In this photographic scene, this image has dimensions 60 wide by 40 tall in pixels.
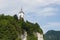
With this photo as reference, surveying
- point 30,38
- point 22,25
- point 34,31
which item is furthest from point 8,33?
point 34,31

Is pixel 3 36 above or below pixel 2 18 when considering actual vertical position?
below

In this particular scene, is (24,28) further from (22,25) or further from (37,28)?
(37,28)

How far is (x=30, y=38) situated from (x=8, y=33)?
26.8 m

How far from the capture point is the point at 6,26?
67.0 metres

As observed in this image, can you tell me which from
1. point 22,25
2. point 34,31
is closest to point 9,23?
point 22,25

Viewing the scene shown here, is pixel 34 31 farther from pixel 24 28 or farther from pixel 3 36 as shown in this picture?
pixel 3 36

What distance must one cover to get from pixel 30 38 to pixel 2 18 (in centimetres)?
2009

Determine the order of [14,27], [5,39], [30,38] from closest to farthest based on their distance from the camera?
[5,39], [14,27], [30,38]

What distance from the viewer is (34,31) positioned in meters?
102

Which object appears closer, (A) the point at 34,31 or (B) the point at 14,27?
(B) the point at 14,27

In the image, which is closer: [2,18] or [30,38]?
[2,18]

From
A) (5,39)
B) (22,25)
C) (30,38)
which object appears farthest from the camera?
(30,38)

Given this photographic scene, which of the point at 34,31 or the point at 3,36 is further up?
the point at 34,31

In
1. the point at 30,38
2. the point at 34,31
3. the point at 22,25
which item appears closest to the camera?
the point at 22,25
